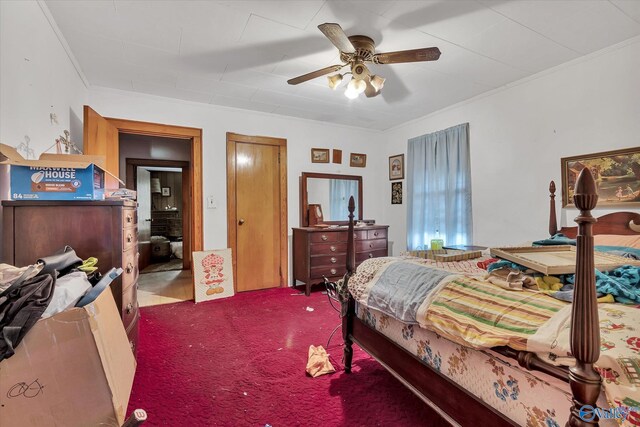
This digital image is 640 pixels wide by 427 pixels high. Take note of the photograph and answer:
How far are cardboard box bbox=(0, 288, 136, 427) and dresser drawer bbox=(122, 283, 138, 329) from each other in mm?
891

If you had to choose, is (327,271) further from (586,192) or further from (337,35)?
(586,192)

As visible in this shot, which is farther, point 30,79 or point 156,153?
point 156,153

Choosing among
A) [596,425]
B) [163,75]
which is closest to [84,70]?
[163,75]

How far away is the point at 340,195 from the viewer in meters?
4.51

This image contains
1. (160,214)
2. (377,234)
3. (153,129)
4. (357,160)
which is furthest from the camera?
(160,214)

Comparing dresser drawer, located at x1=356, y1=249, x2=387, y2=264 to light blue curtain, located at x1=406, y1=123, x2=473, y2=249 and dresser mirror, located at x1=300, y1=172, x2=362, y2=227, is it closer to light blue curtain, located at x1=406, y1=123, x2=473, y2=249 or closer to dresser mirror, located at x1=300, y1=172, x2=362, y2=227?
light blue curtain, located at x1=406, y1=123, x2=473, y2=249

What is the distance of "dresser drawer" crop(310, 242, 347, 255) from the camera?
378cm

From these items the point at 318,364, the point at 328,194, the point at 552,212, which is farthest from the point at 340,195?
the point at 318,364

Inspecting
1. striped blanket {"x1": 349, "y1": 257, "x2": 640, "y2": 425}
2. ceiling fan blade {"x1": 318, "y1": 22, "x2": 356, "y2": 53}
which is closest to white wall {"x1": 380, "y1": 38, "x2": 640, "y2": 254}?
striped blanket {"x1": 349, "y1": 257, "x2": 640, "y2": 425}

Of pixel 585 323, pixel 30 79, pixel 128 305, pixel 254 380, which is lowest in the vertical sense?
pixel 254 380

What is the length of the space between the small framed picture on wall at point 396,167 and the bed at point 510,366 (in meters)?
3.04

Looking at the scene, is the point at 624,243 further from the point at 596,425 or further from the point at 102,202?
the point at 102,202

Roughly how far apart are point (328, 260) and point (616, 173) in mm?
2936

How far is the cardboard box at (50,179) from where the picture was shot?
140 cm
